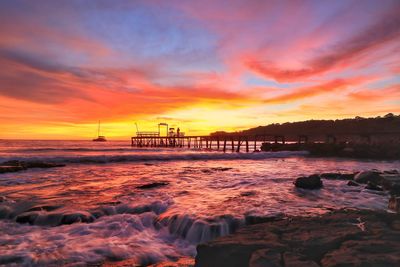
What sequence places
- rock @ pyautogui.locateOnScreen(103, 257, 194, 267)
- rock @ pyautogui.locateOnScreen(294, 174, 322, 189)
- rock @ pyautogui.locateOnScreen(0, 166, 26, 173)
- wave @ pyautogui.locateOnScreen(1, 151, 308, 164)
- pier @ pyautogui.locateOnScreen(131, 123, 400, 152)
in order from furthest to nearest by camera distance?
1. pier @ pyautogui.locateOnScreen(131, 123, 400, 152)
2. wave @ pyautogui.locateOnScreen(1, 151, 308, 164)
3. rock @ pyautogui.locateOnScreen(0, 166, 26, 173)
4. rock @ pyautogui.locateOnScreen(294, 174, 322, 189)
5. rock @ pyautogui.locateOnScreen(103, 257, 194, 267)

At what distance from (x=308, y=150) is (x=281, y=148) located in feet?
14.5

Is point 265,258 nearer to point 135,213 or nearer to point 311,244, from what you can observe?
point 311,244

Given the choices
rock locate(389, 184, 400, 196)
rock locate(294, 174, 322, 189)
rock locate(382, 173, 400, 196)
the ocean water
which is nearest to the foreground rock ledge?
the ocean water

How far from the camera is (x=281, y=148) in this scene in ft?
162

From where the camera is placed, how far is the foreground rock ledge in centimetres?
421

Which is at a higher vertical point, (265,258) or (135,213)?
(265,258)

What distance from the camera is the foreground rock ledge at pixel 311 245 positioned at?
4.21 metres

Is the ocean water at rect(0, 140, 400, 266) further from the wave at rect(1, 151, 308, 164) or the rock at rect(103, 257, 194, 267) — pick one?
the wave at rect(1, 151, 308, 164)

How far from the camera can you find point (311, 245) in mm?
4754

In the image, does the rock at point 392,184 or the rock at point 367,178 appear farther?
the rock at point 367,178

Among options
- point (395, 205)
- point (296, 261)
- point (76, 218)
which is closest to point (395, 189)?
point (395, 205)

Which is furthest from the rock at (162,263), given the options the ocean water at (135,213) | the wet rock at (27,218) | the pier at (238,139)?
the pier at (238,139)

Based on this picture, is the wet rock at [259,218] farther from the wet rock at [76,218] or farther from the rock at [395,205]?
the wet rock at [76,218]

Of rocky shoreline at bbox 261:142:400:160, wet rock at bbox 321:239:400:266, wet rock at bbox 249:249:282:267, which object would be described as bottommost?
wet rock at bbox 249:249:282:267
